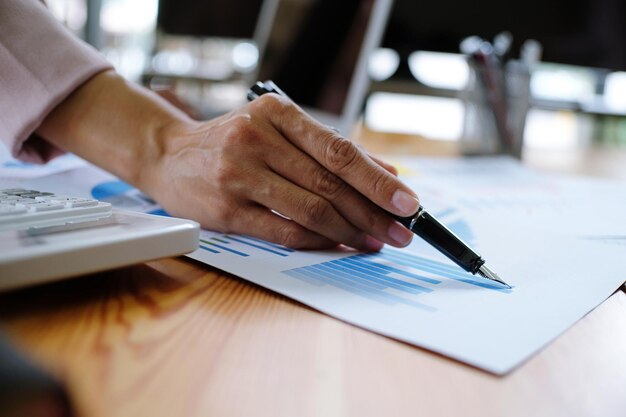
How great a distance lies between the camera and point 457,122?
1.83 m

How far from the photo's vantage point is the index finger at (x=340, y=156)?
16.2 inches

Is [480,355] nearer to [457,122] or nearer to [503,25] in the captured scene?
[503,25]

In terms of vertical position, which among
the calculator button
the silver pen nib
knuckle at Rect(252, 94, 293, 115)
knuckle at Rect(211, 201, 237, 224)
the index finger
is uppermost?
knuckle at Rect(252, 94, 293, 115)

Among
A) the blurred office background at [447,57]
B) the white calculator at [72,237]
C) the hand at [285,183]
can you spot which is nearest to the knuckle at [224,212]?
the hand at [285,183]

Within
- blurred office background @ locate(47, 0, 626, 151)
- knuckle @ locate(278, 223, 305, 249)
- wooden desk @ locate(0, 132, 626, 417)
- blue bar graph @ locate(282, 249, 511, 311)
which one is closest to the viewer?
wooden desk @ locate(0, 132, 626, 417)

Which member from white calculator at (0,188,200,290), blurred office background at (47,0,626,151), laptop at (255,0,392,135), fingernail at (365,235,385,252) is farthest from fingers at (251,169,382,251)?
blurred office background at (47,0,626,151)

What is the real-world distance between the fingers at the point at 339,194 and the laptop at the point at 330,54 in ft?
1.84

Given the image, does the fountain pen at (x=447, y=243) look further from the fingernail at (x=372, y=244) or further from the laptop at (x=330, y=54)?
the laptop at (x=330, y=54)

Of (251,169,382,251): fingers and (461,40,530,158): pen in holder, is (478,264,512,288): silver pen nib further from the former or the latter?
(461,40,530,158): pen in holder

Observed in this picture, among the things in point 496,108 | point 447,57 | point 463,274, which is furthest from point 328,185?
point 447,57

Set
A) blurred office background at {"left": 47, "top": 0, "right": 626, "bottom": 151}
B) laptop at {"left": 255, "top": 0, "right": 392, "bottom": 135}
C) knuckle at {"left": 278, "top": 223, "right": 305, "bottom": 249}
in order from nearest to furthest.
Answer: knuckle at {"left": 278, "top": 223, "right": 305, "bottom": 249} → laptop at {"left": 255, "top": 0, "right": 392, "bottom": 135} → blurred office background at {"left": 47, "top": 0, "right": 626, "bottom": 151}

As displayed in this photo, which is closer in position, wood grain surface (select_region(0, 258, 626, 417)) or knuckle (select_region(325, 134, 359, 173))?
wood grain surface (select_region(0, 258, 626, 417))

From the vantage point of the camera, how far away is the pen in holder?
110cm

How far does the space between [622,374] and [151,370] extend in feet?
0.68
